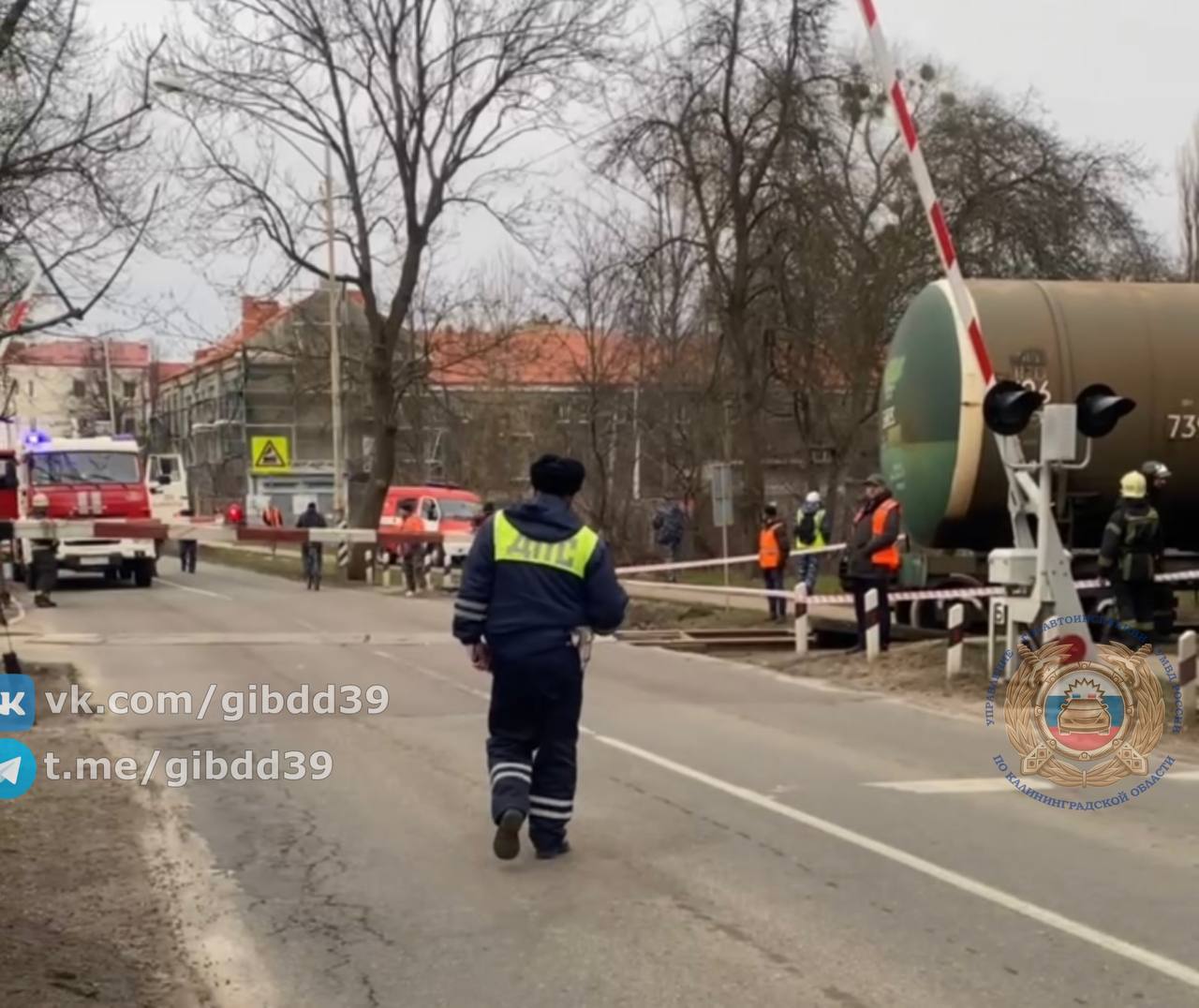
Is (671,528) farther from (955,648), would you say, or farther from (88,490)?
(955,648)

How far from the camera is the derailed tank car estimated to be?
14320 millimetres

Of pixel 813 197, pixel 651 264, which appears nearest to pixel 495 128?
pixel 651 264

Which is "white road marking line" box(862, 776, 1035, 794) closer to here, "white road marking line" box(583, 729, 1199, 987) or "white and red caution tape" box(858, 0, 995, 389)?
"white road marking line" box(583, 729, 1199, 987)

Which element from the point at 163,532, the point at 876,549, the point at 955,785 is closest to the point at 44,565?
the point at 163,532

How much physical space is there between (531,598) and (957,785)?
11.0 ft

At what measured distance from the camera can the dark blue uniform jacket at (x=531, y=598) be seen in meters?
6.46

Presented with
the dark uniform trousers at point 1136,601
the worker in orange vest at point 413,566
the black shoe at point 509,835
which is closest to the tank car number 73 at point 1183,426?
the dark uniform trousers at point 1136,601

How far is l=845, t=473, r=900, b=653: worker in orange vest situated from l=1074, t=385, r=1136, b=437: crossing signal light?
373 cm

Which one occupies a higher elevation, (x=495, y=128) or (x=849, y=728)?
(x=495, y=128)

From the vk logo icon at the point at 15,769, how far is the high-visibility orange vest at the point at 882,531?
8220 millimetres

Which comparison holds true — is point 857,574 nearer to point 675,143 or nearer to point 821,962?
point 821,962

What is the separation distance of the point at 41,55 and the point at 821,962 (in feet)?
32.6

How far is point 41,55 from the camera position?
38.7 ft

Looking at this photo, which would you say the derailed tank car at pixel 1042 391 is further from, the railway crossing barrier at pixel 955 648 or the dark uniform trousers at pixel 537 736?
the dark uniform trousers at pixel 537 736
